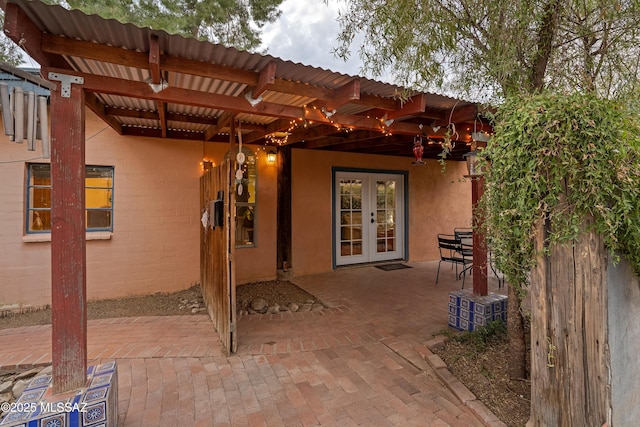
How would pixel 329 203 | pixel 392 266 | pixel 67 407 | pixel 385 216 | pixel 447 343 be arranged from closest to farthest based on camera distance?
pixel 67 407
pixel 447 343
pixel 329 203
pixel 392 266
pixel 385 216

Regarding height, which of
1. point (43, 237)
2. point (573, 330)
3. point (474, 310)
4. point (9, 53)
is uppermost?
point (9, 53)

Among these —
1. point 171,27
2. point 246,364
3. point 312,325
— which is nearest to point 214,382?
point 246,364

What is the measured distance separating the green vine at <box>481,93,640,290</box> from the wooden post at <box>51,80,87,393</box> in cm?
253

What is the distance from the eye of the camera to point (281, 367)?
2.62 meters

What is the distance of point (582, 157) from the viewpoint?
1.46 meters

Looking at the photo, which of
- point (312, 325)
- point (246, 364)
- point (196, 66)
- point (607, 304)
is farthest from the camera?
point (312, 325)

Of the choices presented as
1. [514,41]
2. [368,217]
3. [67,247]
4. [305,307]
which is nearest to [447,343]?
[305,307]

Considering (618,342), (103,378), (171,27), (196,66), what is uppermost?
(171,27)

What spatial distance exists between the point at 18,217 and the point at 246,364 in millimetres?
3601

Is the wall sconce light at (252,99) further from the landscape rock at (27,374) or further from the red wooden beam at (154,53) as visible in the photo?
the landscape rock at (27,374)

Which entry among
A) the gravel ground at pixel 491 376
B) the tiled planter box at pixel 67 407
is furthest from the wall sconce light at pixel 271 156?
the tiled planter box at pixel 67 407

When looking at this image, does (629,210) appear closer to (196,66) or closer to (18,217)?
(196,66)

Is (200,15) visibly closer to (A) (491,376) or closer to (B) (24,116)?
(B) (24,116)

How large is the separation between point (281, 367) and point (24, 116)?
243cm
